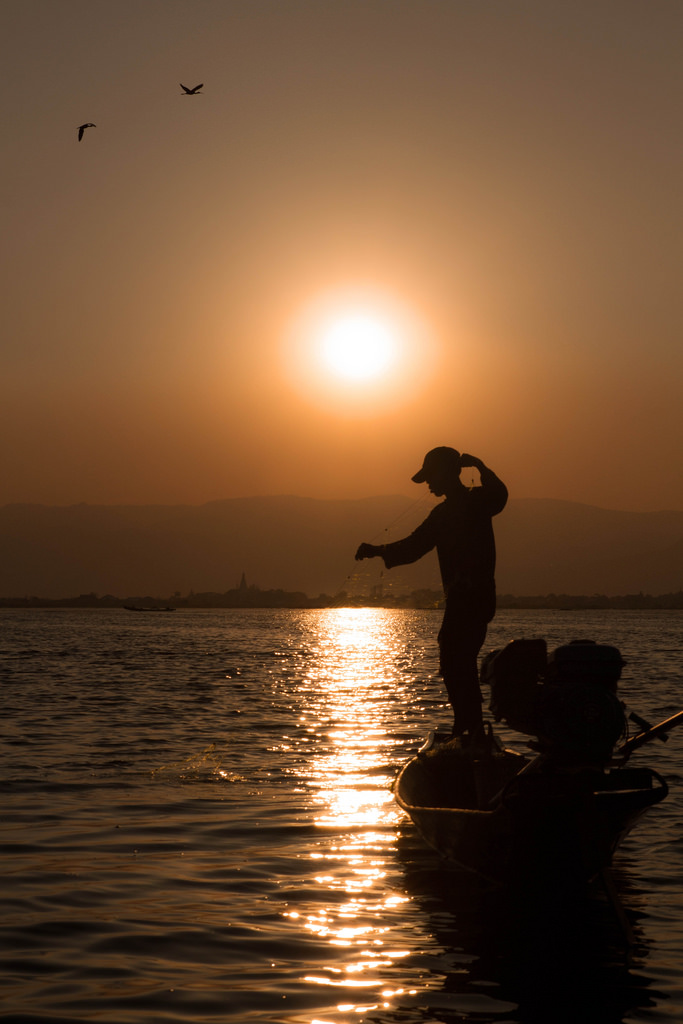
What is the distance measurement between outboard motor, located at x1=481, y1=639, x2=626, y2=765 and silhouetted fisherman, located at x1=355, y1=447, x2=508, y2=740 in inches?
78.3

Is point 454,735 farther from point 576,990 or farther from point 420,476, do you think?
point 576,990

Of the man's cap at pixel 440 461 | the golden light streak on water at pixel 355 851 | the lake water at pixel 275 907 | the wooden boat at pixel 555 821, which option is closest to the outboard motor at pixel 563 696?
the wooden boat at pixel 555 821

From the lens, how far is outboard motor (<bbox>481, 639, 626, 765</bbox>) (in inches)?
311

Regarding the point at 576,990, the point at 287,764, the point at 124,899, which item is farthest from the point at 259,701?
the point at 576,990

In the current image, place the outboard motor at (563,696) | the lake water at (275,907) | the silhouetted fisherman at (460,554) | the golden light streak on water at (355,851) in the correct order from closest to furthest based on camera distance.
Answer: the lake water at (275,907), the golden light streak on water at (355,851), the outboard motor at (563,696), the silhouetted fisherman at (460,554)

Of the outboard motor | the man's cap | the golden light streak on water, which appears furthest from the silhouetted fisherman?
the outboard motor

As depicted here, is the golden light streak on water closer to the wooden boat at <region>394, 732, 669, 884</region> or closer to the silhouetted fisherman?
the wooden boat at <region>394, 732, 669, 884</region>

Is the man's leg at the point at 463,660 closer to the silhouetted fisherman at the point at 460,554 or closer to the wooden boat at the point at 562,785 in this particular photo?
the silhouetted fisherman at the point at 460,554

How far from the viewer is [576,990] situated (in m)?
7.00

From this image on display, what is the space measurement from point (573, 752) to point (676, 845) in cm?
401

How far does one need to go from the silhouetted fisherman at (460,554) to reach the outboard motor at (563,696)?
6.53 feet

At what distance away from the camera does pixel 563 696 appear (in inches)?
316

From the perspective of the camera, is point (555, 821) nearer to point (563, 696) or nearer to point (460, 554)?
point (563, 696)

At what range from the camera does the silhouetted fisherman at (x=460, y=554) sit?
10.9 meters
